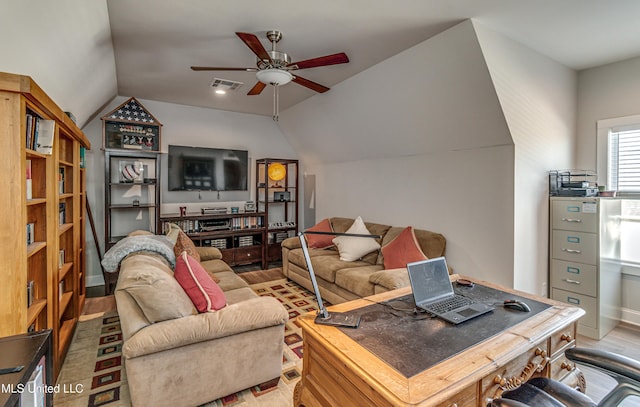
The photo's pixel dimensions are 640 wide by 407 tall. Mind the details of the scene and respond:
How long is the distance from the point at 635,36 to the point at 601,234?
5.80 ft

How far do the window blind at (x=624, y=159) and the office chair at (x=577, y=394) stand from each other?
298 cm

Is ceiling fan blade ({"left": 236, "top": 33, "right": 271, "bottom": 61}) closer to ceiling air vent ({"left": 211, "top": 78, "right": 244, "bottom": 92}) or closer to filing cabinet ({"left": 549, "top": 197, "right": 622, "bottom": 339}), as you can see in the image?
ceiling air vent ({"left": 211, "top": 78, "right": 244, "bottom": 92})

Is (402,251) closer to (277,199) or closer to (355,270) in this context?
(355,270)

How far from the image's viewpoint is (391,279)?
284 centimetres

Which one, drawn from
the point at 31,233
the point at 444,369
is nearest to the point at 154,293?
the point at 31,233

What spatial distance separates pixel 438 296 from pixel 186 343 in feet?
5.01

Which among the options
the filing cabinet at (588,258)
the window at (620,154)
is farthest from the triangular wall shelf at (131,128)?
the window at (620,154)

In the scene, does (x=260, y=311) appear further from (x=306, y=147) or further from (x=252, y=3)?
(x=306, y=147)

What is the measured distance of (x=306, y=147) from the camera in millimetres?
5672

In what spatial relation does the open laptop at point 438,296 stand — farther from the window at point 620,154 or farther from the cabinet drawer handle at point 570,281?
the window at point 620,154

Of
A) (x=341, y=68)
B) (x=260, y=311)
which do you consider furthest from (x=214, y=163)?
(x=260, y=311)

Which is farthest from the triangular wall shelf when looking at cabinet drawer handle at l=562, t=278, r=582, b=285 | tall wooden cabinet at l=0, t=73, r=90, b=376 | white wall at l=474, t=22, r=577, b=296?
cabinet drawer handle at l=562, t=278, r=582, b=285

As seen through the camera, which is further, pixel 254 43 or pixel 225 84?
pixel 225 84

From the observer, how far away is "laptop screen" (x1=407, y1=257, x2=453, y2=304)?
164 cm
